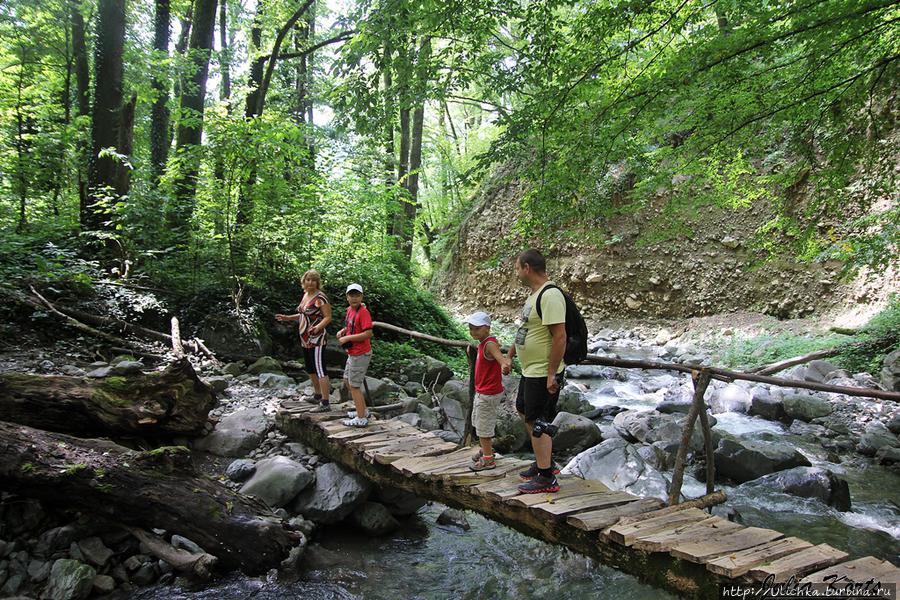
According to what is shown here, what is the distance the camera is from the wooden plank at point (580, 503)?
12.3ft

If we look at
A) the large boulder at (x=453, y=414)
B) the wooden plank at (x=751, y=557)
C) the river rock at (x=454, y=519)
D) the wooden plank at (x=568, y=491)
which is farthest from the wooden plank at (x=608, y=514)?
the large boulder at (x=453, y=414)

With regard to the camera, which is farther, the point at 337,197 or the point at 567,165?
the point at 337,197

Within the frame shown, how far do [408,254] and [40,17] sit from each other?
10.4 metres

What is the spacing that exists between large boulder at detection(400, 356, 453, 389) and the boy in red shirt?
386cm

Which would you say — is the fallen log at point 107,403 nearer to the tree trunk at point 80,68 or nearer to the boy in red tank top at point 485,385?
the boy in red tank top at point 485,385

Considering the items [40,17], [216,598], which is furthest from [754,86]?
[40,17]

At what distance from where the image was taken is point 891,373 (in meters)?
9.53

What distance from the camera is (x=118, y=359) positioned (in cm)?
749

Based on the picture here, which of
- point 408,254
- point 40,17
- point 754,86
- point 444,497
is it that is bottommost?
point 444,497

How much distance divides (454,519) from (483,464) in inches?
→ 56.6

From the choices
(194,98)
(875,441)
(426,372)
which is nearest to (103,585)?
(426,372)

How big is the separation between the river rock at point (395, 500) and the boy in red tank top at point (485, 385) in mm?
1358

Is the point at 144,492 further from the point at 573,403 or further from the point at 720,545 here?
the point at 573,403

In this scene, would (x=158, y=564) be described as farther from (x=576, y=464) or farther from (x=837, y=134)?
(x=837, y=134)
